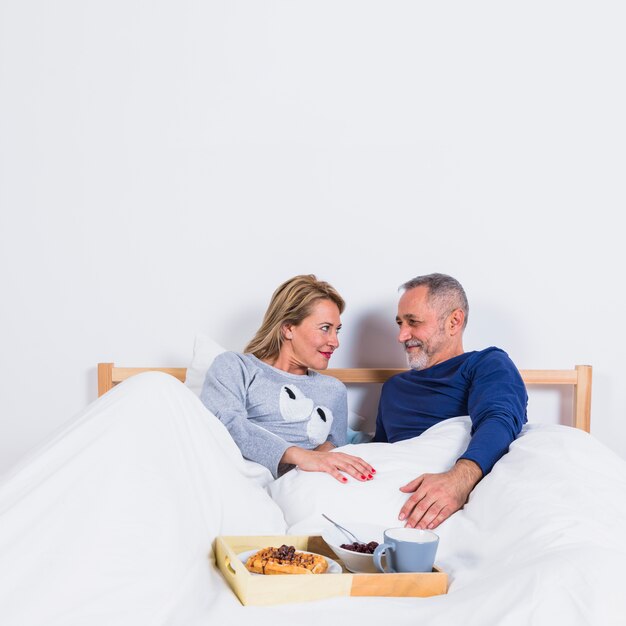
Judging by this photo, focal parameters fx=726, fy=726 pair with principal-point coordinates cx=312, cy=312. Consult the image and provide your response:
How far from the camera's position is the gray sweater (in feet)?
5.37

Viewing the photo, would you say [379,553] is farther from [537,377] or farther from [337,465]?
[537,377]

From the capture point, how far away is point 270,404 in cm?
178

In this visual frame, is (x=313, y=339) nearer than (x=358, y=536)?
No

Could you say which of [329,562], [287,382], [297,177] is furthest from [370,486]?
[297,177]

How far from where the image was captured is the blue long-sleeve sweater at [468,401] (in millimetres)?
1398

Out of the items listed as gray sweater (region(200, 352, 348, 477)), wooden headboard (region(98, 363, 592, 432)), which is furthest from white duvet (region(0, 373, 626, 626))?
wooden headboard (region(98, 363, 592, 432))

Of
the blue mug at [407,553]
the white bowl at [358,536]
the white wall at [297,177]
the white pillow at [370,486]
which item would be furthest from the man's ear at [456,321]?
the blue mug at [407,553]

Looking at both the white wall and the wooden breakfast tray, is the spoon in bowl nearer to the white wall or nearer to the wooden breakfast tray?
the wooden breakfast tray

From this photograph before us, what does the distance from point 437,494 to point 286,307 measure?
29.9 inches

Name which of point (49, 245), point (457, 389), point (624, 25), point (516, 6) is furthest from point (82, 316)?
point (624, 25)

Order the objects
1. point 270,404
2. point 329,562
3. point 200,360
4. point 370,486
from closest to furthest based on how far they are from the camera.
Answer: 1. point 329,562
2. point 370,486
3. point 270,404
4. point 200,360

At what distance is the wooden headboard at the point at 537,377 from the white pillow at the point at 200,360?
93 millimetres

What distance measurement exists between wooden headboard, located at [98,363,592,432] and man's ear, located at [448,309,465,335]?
10.6 inches

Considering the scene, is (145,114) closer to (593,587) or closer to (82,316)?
(82,316)
